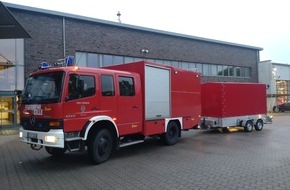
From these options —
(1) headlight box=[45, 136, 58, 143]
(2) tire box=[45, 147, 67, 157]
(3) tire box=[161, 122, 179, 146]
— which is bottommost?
(2) tire box=[45, 147, 67, 157]

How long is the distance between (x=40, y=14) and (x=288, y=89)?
3842 cm

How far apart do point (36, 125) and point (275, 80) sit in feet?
137

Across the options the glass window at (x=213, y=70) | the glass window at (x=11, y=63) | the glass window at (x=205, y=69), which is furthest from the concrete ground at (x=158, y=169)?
the glass window at (x=213, y=70)

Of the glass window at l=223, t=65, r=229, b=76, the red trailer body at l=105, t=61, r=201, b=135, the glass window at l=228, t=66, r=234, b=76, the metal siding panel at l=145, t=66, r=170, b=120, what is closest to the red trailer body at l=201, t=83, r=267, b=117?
the red trailer body at l=105, t=61, r=201, b=135

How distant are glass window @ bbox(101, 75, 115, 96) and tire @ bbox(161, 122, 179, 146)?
3.58 meters

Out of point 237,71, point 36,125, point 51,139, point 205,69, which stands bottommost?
point 51,139

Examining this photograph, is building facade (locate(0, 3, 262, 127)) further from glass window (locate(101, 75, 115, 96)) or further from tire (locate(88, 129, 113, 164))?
tire (locate(88, 129, 113, 164))

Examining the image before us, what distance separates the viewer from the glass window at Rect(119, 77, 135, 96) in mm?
10188

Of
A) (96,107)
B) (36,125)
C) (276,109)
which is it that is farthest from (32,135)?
(276,109)

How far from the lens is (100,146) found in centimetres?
925

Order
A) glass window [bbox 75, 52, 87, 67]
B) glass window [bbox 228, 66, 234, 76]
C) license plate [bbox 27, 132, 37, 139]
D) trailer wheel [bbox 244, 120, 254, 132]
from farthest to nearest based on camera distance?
glass window [bbox 228, 66, 234, 76]
glass window [bbox 75, 52, 87, 67]
trailer wheel [bbox 244, 120, 254, 132]
license plate [bbox 27, 132, 37, 139]

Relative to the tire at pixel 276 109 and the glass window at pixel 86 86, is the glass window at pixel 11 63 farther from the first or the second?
the tire at pixel 276 109

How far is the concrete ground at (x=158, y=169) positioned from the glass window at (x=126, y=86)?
2049mm

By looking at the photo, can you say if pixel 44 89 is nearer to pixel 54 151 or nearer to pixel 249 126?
pixel 54 151
